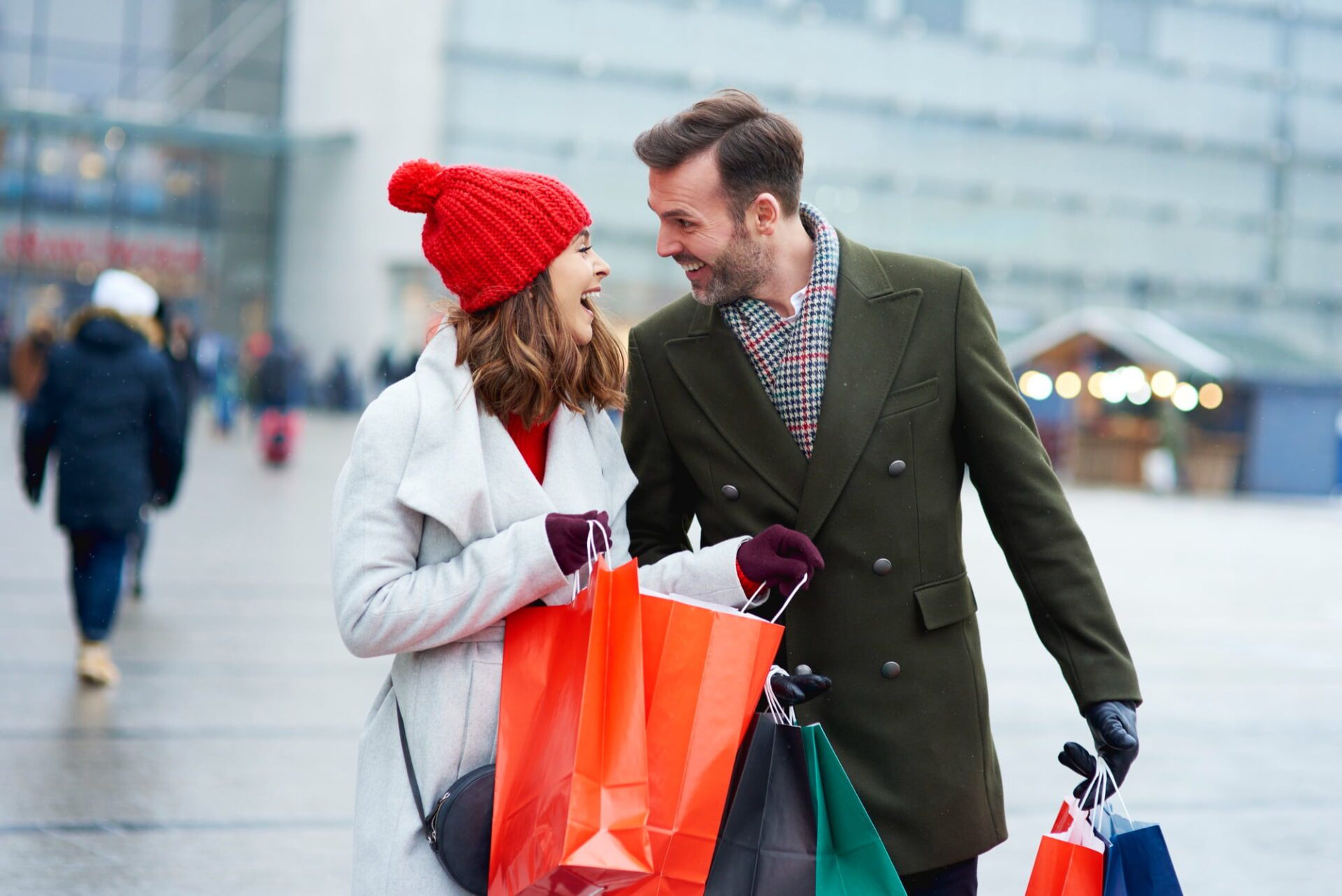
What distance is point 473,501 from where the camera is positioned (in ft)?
7.59

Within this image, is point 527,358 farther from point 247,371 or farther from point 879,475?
point 247,371

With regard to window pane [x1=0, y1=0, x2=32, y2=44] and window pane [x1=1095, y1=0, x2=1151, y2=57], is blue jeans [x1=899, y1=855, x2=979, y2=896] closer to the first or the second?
window pane [x1=1095, y1=0, x2=1151, y2=57]

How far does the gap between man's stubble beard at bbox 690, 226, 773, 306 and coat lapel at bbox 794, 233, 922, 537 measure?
16 centimetres

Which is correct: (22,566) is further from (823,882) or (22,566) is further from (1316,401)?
(1316,401)

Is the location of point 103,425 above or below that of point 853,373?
below

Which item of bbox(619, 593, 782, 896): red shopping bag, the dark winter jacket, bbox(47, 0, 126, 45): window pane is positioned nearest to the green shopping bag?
bbox(619, 593, 782, 896): red shopping bag

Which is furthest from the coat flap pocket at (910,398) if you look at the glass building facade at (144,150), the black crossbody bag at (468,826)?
the glass building facade at (144,150)

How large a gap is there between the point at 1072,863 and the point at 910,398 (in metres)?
0.81

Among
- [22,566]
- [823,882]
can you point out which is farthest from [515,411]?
[22,566]

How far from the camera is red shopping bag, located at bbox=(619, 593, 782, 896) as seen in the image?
6.94ft

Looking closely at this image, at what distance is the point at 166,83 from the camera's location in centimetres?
3853

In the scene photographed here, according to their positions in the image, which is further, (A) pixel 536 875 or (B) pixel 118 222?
→ (B) pixel 118 222

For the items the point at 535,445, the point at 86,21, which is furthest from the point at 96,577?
the point at 86,21

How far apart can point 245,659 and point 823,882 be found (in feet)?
18.9
